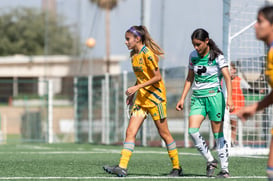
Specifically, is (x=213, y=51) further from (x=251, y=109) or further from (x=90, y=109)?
(x=90, y=109)

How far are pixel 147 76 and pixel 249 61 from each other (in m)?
5.66

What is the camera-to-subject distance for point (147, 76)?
845 centimetres

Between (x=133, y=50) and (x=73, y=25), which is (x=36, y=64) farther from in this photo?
(x=133, y=50)

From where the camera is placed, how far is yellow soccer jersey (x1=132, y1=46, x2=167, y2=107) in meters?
8.40

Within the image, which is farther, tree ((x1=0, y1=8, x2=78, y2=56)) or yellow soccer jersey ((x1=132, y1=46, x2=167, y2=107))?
tree ((x1=0, y1=8, x2=78, y2=56))

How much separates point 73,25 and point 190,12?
48.6ft

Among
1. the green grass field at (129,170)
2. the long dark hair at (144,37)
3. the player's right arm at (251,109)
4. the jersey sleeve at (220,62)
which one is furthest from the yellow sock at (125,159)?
the player's right arm at (251,109)

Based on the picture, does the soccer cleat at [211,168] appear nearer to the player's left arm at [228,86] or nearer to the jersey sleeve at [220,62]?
the player's left arm at [228,86]

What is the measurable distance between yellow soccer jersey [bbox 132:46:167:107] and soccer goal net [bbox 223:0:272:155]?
4283mm

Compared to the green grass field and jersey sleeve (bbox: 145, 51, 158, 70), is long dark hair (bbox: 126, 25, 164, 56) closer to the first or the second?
jersey sleeve (bbox: 145, 51, 158, 70)

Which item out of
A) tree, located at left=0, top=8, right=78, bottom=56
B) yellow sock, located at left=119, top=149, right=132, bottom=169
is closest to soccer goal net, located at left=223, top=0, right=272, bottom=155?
yellow sock, located at left=119, top=149, right=132, bottom=169


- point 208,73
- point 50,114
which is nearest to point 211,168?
point 208,73

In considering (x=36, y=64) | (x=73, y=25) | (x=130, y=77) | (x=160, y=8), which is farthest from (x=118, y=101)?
(x=36, y=64)

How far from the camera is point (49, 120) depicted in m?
23.6
